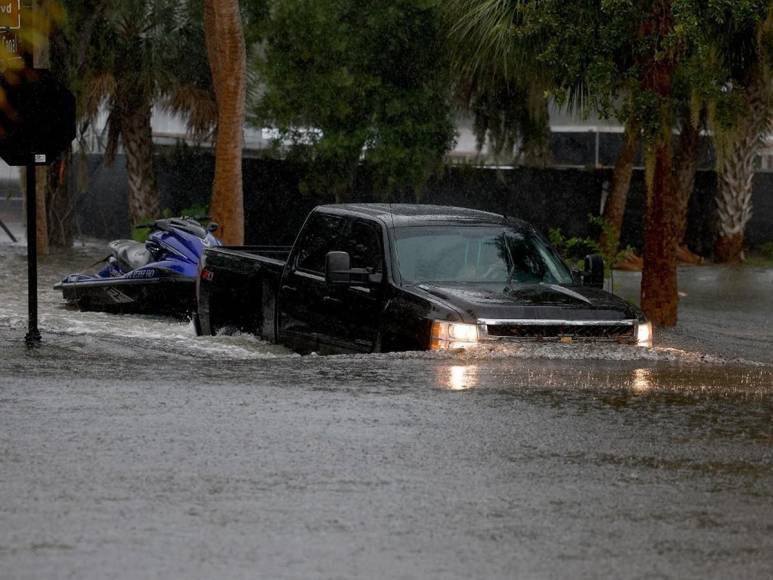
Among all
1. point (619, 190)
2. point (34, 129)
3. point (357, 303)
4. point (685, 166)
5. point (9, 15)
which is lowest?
point (357, 303)

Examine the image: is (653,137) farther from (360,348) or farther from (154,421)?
(154,421)

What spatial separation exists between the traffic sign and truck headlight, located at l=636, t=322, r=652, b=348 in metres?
4.96

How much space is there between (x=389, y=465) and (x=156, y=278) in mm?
11040

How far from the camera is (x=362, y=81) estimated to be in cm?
2828

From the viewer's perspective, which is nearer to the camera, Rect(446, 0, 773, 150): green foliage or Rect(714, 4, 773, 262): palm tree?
Rect(446, 0, 773, 150): green foliage

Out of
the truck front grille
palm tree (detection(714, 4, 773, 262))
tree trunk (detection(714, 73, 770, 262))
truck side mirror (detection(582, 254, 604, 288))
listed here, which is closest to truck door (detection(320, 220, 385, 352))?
the truck front grille

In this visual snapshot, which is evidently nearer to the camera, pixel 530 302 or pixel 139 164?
pixel 530 302

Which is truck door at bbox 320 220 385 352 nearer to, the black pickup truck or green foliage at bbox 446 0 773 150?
the black pickup truck

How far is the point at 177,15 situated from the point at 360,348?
1822 cm

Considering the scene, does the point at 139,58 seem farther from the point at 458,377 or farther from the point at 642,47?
the point at 458,377

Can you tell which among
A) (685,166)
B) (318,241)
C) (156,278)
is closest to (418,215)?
(318,241)

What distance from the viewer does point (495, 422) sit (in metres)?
9.41

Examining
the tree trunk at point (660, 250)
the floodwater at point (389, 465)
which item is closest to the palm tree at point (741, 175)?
the tree trunk at point (660, 250)

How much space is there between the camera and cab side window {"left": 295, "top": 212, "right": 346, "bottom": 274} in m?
13.5
